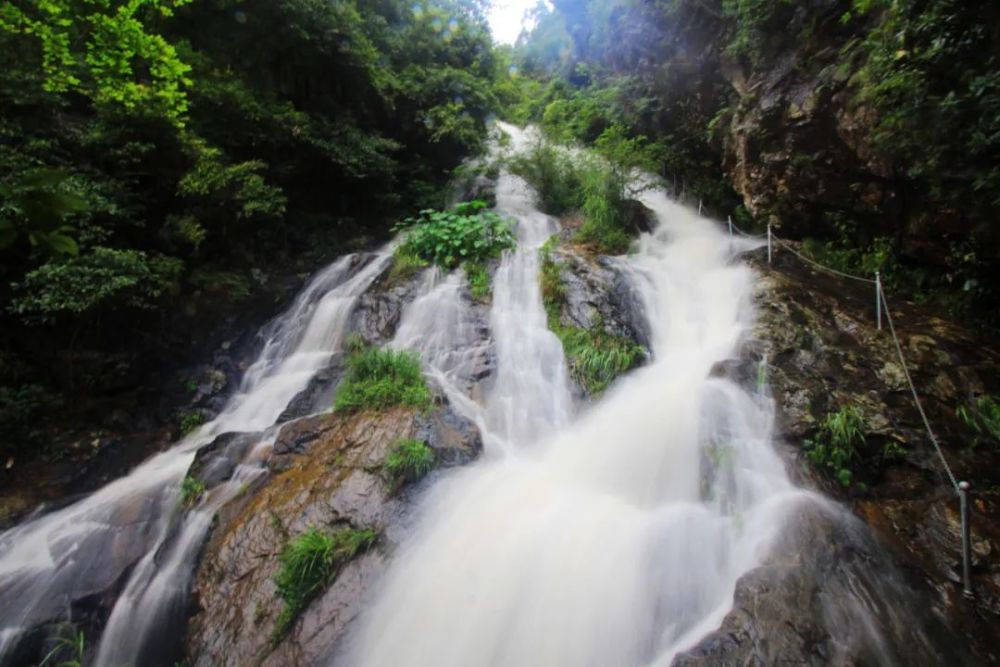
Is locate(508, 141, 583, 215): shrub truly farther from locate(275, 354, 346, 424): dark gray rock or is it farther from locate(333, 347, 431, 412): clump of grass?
locate(275, 354, 346, 424): dark gray rock

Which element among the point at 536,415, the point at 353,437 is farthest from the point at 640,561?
the point at 353,437

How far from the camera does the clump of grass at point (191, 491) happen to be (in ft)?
14.9

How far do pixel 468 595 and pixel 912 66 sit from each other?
5890 mm


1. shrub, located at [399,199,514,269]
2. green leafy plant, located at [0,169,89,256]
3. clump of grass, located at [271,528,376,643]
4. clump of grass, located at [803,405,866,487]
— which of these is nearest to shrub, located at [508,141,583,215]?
shrub, located at [399,199,514,269]

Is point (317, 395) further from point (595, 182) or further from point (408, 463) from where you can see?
point (595, 182)

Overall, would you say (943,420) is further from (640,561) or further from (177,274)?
(177,274)

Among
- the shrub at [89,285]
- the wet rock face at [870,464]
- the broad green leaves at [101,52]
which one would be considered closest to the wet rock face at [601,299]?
the wet rock face at [870,464]

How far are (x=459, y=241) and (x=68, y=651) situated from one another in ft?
21.7

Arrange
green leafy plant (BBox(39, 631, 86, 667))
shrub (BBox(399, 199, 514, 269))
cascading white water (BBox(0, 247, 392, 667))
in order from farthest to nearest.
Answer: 1. shrub (BBox(399, 199, 514, 269))
2. cascading white water (BBox(0, 247, 392, 667))
3. green leafy plant (BBox(39, 631, 86, 667))

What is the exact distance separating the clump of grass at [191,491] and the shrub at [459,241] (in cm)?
469

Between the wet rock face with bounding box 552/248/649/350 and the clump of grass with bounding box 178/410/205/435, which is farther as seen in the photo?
the wet rock face with bounding box 552/248/649/350

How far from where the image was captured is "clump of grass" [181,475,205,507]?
455 cm

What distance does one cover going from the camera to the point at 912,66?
411 centimetres

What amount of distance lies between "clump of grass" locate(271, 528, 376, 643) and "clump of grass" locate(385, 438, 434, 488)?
0.55m
